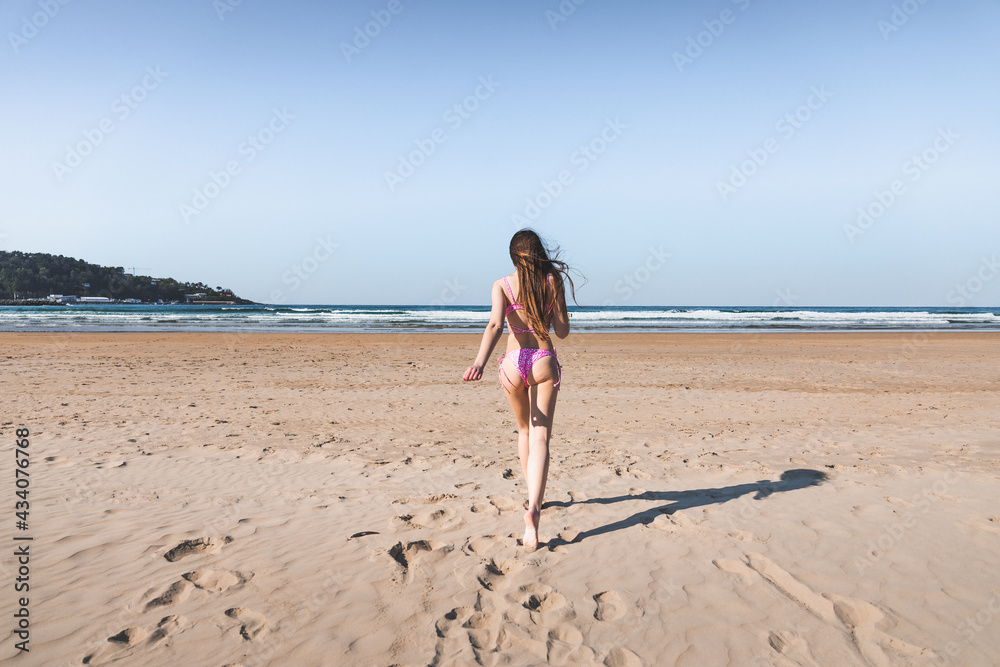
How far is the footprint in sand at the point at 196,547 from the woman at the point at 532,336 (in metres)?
1.98

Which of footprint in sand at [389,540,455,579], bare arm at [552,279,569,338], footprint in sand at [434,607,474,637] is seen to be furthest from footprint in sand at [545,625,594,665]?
bare arm at [552,279,569,338]

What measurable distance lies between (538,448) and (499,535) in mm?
680

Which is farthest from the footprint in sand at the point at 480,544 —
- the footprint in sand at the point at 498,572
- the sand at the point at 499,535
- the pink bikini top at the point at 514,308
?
the pink bikini top at the point at 514,308

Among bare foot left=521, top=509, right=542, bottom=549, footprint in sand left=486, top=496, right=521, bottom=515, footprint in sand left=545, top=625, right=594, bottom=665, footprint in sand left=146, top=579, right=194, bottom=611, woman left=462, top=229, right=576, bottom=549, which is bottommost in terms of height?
footprint in sand left=146, top=579, right=194, bottom=611

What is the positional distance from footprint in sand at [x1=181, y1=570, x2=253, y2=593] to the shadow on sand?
2140 millimetres

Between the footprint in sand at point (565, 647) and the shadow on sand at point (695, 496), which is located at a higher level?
the shadow on sand at point (695, 496)

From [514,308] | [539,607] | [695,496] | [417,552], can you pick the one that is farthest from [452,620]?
[695,496]

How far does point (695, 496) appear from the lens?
178 inches

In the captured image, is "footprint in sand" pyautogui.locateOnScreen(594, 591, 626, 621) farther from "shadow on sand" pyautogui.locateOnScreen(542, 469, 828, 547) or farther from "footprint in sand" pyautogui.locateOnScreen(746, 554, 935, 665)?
"footprint in sand" pyautogui.locateOnScreen(746, 554, 935, 665)

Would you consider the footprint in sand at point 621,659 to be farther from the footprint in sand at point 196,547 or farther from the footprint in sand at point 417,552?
the footprint in sand at point 196,547

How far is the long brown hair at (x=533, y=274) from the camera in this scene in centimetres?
352

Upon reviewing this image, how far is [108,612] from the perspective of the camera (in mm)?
2746

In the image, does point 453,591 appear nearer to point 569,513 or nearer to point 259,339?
point 569,513

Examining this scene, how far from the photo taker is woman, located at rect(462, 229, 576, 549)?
352 centimetres
